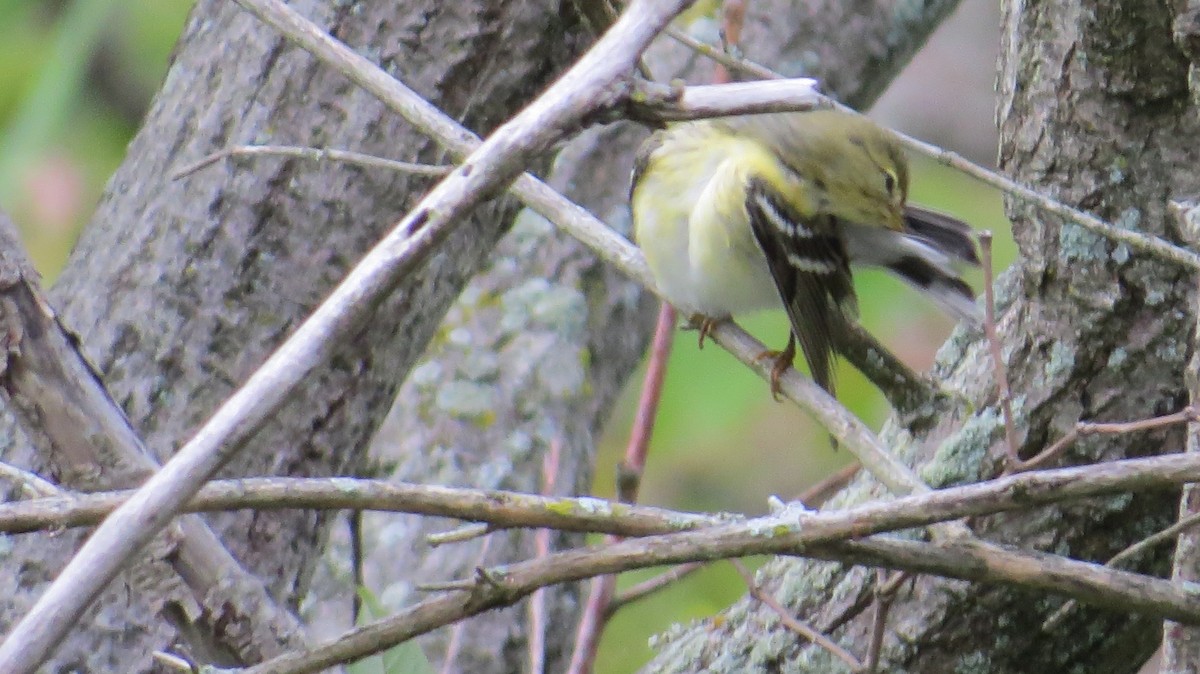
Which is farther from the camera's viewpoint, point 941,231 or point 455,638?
point 941,231

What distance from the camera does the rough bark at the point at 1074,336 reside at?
199 cm

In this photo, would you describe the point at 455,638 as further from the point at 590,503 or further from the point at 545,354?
the point at 590,503

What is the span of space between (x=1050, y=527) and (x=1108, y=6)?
76 cm

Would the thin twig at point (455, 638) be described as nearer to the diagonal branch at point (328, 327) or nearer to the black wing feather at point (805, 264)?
the diagonal branch at point (328, 327)

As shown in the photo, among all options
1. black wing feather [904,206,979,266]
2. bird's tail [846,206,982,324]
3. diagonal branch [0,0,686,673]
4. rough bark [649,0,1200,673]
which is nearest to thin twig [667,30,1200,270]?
rough bark [649,0,1200,673]

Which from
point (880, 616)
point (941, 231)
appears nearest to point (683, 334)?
point (941, 231)

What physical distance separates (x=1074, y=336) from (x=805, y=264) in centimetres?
73

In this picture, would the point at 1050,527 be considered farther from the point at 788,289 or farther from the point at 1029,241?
the point at 788,289

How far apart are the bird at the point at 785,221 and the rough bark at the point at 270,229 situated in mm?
422

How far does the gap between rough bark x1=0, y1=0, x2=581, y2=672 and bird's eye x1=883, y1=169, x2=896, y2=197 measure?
0.71 m

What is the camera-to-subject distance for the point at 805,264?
8.92ft

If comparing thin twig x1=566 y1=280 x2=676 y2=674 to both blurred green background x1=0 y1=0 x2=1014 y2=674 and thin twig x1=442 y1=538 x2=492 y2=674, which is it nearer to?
thin twig x1=442 y1=538 x2=492 y2=674

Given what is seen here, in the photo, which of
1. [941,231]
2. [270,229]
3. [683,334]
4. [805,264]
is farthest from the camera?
[683,334]

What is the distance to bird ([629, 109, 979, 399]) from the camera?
2.70 meters
